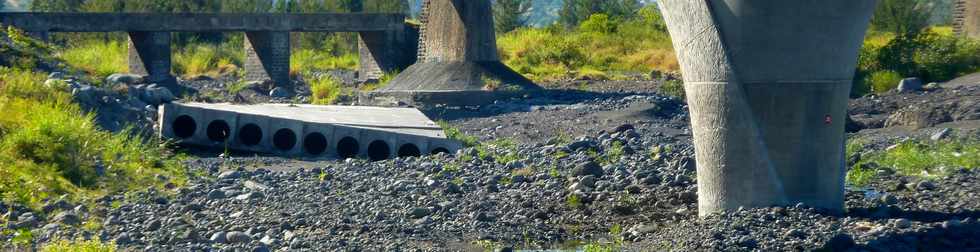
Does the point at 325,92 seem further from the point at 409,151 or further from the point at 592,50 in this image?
the point at 592,50

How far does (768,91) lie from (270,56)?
25174 mm

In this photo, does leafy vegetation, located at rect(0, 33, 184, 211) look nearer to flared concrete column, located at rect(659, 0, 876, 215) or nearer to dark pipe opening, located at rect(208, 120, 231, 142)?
dark pipe opening, located at rect(208, 120, 231, 142)

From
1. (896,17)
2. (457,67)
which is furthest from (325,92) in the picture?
(896,17)

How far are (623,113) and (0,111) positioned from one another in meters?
11.3

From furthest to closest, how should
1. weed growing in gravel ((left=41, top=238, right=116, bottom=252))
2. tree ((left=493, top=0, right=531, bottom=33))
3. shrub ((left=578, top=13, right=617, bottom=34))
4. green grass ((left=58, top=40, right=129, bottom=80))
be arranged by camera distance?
tree ((left=493, top=0, right=531, bottom=33)) → shrub ((left=578, top=13, right=617, bottom=34)) → green grass ((left=58, top=40, right=129, bottom=80)) → weed growing in gravel ((left=41, top=238, right=116, bottom=252))

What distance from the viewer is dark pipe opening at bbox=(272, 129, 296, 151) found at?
19.1m

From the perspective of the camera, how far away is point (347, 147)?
18969 millimetres

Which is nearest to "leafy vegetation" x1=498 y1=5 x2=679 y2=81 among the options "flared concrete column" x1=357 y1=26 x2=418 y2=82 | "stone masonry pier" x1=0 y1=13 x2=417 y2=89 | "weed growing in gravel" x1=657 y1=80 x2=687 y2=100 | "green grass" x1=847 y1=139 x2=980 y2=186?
"flared concrete column" x1=357 y1=26 x2=418 y2=82

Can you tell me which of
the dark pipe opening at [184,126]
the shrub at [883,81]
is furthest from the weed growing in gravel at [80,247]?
the shrub at [883,81]

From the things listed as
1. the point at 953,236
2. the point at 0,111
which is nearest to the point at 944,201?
the point at 953,236

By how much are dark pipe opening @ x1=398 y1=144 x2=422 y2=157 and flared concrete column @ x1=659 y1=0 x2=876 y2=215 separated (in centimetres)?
798

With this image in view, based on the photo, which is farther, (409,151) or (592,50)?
(592,50)

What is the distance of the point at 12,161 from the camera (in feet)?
43.7

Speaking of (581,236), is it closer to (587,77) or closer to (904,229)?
(904,229)
